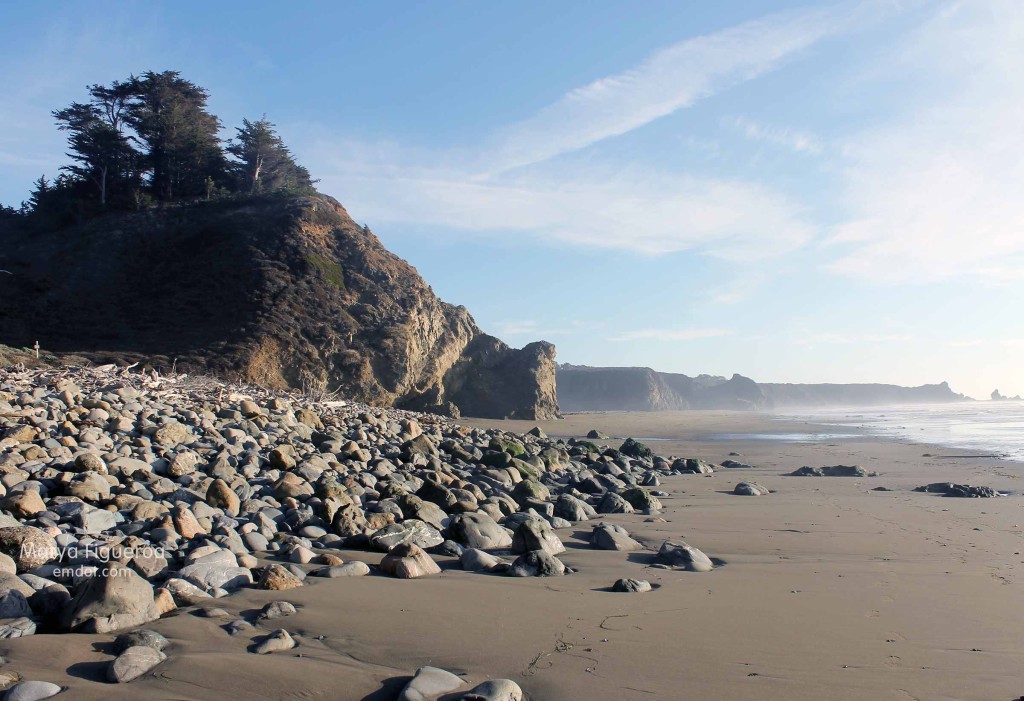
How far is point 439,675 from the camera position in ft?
8.89

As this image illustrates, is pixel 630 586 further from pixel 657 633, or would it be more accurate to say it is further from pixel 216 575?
pixel 216 575

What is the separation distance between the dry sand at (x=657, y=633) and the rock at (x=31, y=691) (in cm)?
6

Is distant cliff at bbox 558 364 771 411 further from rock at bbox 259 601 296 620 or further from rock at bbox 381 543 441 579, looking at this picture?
rock at bbox 259 601 296 620

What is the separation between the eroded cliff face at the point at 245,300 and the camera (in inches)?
743

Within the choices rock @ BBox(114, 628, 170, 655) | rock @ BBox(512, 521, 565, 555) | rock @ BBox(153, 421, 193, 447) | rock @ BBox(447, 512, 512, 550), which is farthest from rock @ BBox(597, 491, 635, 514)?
rock @ BBox(114, 628, 170, 655)

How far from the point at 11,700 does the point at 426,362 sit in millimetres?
22458

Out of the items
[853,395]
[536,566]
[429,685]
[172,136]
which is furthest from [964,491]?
[853,395]

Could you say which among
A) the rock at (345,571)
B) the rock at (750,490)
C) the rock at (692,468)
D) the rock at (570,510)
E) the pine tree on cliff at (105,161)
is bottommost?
the rock at (692,468)

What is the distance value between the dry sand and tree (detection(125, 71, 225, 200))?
2739 centimetres

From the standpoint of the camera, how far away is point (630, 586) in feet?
14.0

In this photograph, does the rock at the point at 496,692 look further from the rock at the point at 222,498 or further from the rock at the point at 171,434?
the rock at the point at 171,434

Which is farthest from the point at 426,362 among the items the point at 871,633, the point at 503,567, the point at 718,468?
the point at 871,633

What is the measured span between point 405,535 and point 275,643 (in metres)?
2.46

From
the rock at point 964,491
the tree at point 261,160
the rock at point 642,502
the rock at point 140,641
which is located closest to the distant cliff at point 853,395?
the tree at point 261,160
